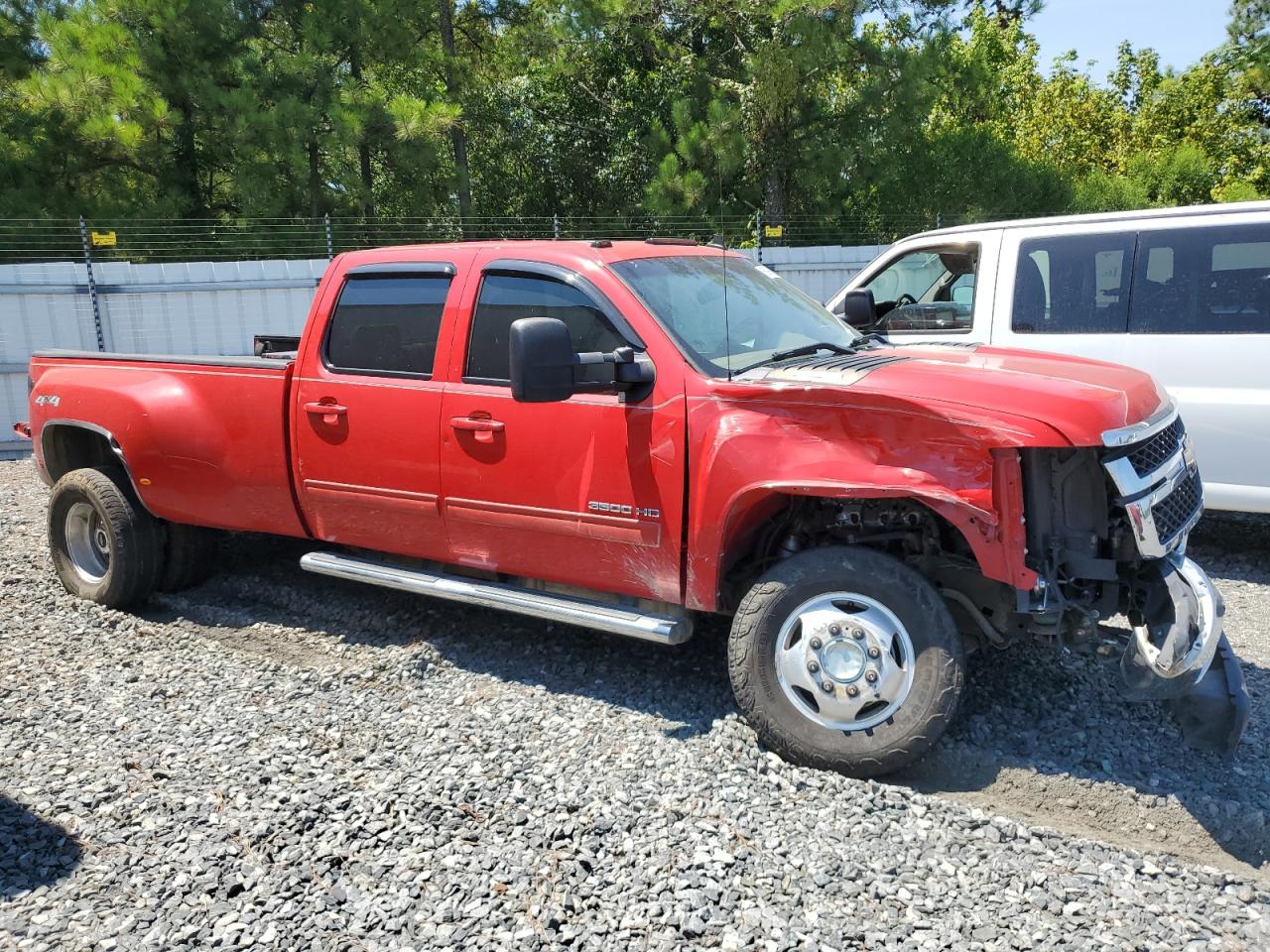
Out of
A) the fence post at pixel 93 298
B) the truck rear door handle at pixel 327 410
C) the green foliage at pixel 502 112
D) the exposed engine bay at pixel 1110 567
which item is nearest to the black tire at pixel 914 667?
the exposed engine bay at pixel 1110 567

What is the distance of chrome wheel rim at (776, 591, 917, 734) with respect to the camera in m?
3.79

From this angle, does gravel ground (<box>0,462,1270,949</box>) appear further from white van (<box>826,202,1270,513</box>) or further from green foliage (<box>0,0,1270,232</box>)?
green foliage (<box>0,0,1270,232</box>)

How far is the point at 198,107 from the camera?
1502 centimetres

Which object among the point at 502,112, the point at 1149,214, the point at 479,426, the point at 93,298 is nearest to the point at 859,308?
the point at 1149,214

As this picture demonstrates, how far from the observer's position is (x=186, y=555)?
618 centimetres

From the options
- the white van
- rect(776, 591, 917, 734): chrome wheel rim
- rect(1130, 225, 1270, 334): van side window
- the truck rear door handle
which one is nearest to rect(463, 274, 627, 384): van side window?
the truck rear door handle

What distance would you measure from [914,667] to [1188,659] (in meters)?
0.90

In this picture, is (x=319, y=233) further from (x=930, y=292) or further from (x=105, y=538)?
(x=930, y=292)

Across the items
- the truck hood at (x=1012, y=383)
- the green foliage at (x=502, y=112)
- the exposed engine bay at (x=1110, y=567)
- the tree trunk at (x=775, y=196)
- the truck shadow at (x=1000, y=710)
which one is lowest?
the truck shadow at (x=1000, y=710)

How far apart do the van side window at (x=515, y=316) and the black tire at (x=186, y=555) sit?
242cm

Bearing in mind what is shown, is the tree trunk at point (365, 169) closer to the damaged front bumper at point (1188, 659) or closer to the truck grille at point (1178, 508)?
the truck grille at point (1178, 508)

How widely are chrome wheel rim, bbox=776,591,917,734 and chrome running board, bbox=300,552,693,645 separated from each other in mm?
Result: 504

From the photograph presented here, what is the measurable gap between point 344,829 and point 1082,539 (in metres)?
2.77

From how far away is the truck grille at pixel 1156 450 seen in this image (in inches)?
149
